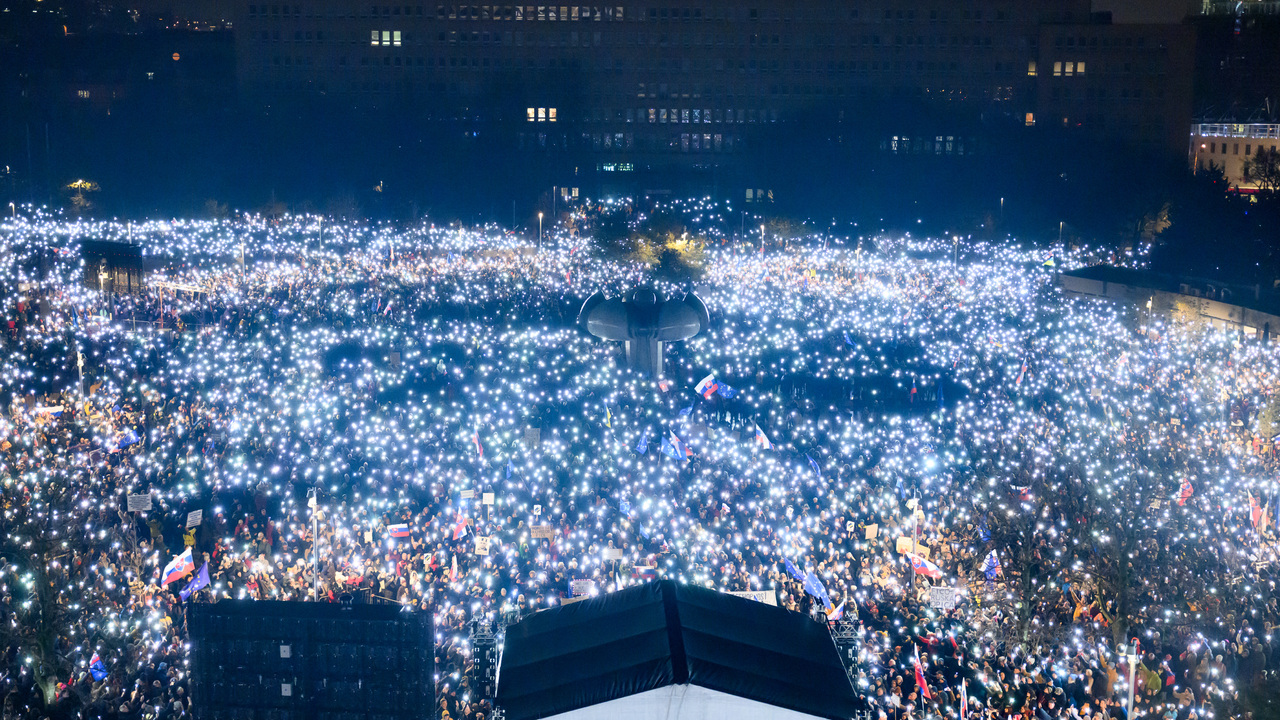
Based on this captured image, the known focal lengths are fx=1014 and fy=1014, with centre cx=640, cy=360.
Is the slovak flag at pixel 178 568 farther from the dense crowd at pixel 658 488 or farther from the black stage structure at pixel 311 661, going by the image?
the black stage structure at pixel 311 661

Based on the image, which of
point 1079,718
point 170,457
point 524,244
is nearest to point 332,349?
point 170,457

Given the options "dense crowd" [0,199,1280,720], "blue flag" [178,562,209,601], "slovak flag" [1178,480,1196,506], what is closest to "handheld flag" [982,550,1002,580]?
"dense crowd" [0,199,1280,720]

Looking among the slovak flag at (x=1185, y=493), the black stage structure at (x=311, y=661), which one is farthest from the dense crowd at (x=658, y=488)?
the black stage structure at (x=311, y=661)

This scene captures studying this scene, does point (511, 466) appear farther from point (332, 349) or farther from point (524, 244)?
point (524, 244)

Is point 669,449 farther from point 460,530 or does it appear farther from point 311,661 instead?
point 311,661

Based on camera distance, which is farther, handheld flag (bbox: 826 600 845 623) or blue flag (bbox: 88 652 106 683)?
handheld flag (bbox: 826 600 845 623)

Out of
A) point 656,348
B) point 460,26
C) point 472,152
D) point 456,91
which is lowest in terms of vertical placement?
point 656,348

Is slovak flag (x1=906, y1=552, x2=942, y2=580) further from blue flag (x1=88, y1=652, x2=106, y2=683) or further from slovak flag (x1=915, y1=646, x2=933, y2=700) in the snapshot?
blue flag (x1=88, y1=652, x2=106, y2=683)
